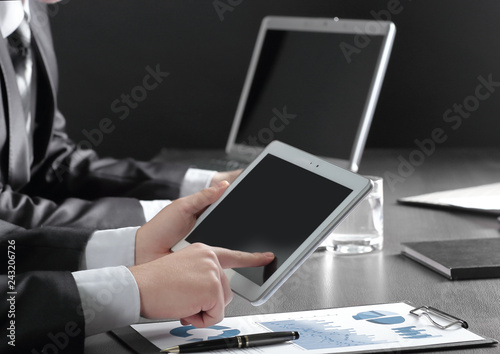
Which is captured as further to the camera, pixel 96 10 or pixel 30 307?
pixel 96 10

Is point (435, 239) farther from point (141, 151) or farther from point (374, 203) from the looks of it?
point (141, 151)

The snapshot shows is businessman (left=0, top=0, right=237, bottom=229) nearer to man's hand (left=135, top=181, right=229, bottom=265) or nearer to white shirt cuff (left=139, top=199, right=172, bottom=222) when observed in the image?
white shirt cuff (left=139, top=199, right=172, bottom=222)

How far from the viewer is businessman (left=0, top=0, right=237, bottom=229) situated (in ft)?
4.72

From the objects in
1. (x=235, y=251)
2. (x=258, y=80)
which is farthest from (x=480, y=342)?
(x=258, y=80)

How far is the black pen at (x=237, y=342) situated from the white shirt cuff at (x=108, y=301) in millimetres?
80

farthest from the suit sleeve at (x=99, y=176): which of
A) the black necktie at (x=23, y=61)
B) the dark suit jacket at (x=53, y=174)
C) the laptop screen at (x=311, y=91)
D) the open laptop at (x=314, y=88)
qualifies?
the laptop screen at (x=311, y=91)

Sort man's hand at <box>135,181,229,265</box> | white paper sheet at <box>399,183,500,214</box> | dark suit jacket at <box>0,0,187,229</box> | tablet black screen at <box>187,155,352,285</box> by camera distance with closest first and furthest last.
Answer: tablet black screen at <box>187,155,352,285</box>
man's hand at <box>135,181,229,265</box>
dark suit jacket at <box>0,0,187,229</box>
white paper sheet at <box>399,183,500,214</box>

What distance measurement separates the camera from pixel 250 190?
1.16 m

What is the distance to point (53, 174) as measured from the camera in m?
1.83

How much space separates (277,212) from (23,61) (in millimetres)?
901

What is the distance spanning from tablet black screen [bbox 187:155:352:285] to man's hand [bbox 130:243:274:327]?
0.07m

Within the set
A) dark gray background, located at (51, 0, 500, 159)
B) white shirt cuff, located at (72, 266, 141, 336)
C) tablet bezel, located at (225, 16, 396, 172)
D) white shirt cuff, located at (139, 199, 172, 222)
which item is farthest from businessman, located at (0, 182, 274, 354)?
dark gray background, located at (51, 0, 500, 159)

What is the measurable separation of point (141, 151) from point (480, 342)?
192 centimetres

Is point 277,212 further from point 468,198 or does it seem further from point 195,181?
point 468,198
